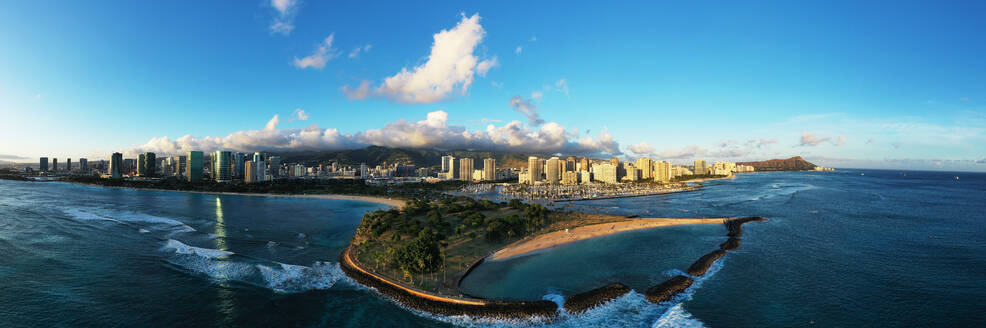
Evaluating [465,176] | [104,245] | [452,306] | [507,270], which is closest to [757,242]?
[507,270]

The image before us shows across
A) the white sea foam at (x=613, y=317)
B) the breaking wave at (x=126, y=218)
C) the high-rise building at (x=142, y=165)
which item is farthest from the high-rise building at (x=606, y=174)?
the high-rise building at (x=142, y=165)

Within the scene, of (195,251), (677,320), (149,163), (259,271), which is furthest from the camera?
(149,163)

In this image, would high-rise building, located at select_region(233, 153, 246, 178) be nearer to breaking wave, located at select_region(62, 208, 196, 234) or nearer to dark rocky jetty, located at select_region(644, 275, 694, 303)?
breaking wave, located at select_region(62, 208, 196, 234)

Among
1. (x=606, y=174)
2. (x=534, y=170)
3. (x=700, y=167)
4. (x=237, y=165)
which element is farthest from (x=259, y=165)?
(x=700, y=167)

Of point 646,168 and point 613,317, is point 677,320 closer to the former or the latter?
point 613,317

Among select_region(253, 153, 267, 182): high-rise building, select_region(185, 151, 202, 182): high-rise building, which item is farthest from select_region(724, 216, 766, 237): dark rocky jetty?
select_region(185, 151, 202, 182): high-rise building

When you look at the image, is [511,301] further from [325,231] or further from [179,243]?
[179,243]
